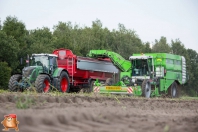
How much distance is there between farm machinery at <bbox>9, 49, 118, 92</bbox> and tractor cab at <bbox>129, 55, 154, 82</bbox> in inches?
103

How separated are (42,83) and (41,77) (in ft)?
1.15

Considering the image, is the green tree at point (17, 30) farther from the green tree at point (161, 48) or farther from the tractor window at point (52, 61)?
the green tree at point (161, 48)

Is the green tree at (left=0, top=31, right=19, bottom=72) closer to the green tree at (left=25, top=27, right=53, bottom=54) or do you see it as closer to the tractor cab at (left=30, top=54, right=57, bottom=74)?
the green tree at (left=25, top=27, right=53, bottom=54)

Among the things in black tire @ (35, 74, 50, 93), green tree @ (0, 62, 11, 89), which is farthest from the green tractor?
green tree @ (0, 62, 11, 89)

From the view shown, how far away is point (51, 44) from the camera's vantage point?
4191 cm

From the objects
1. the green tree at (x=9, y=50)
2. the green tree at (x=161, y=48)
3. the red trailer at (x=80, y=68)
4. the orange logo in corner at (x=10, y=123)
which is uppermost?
the green tree at (x=161, y=48)

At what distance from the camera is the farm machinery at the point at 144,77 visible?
1820cm

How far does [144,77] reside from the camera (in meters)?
19.5

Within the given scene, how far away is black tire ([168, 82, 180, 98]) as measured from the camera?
841 inches

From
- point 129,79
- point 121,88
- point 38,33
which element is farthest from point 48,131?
point 38,33

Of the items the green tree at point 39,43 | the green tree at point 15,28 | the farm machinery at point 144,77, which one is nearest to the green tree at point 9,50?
the green tree at point 39,43

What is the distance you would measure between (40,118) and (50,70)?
1222 cm

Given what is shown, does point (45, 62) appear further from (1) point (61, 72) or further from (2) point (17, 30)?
(2) point (17, 30)

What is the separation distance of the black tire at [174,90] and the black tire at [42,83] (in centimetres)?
790
